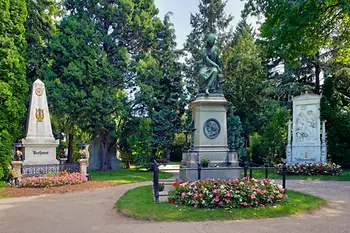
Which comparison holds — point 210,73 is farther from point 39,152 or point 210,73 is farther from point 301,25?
point 39,152

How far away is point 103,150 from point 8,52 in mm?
9734

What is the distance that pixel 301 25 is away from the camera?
37.5 feet

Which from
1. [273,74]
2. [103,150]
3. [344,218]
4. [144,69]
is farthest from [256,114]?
[344,218]

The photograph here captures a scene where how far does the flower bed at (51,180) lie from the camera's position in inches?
475

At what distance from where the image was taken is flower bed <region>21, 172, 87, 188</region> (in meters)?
12.1

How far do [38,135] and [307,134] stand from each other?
15.5 metres

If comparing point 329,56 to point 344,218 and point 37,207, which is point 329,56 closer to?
point 344,218

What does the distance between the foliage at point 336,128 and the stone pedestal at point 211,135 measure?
1070cm

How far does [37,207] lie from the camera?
822cm

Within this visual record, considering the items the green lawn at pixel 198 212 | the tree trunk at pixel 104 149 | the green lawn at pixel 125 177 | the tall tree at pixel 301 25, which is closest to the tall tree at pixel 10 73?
the green lawn at pixel 125 177

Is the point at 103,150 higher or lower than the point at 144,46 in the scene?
lower

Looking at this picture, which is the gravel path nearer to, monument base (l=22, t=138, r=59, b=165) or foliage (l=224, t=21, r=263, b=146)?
monument base (l=22, t=138, r=59, b=165)

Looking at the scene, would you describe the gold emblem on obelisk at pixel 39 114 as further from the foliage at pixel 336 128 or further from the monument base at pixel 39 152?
the foliage at pixel 336 128

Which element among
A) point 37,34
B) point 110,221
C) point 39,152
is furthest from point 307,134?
point 37,34
